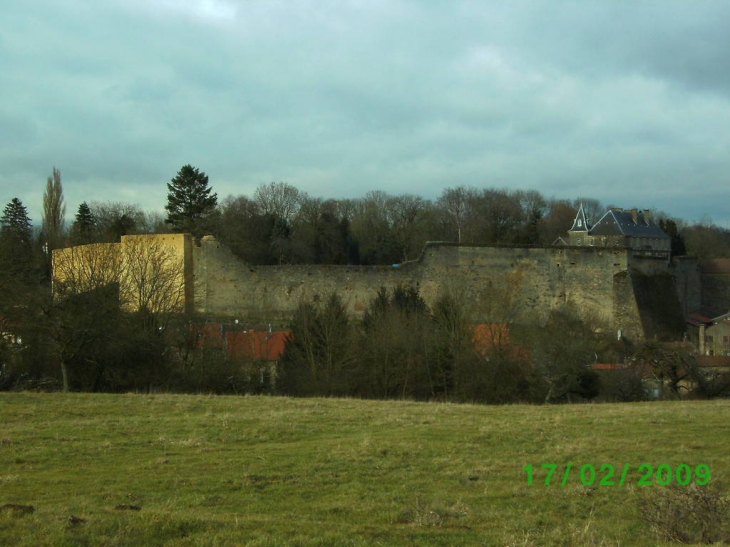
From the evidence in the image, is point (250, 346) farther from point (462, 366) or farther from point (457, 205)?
point (457, 205)

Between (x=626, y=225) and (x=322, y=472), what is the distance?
31.1 metres

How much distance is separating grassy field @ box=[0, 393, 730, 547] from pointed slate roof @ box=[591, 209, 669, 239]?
23985mm

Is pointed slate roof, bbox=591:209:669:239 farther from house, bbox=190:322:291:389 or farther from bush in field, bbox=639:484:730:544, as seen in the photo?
bush in field, bbox=639:484:730:544

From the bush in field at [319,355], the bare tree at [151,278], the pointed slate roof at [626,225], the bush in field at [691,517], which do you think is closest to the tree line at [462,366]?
the bush in field at [319,355]

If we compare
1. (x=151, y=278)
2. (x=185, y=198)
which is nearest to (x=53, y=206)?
(x=185, y=198)

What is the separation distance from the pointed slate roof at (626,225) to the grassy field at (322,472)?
78.7ft

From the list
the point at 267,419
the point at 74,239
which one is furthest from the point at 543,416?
the point at 74,239

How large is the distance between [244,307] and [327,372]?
28.7ft

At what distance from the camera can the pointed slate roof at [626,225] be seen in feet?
117

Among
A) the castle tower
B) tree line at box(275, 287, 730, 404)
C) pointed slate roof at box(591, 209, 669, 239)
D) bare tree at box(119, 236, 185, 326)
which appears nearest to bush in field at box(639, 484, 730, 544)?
tree line at box(275, 287, 730, 404)

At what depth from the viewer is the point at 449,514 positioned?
5984 millimetres

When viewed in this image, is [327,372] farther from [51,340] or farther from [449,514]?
[449,514]

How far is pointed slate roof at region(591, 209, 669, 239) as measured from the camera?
35.7 m

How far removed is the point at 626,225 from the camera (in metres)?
36.1
